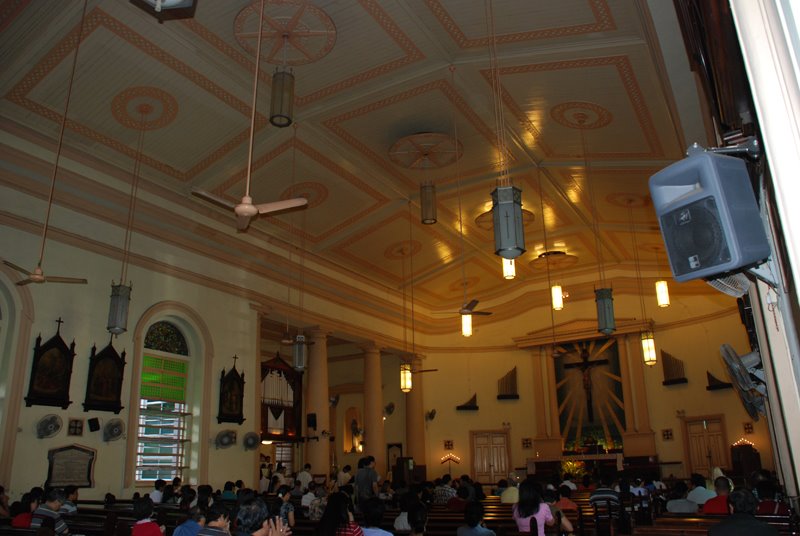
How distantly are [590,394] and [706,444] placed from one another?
3119mm

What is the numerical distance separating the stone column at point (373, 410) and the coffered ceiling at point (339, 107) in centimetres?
398

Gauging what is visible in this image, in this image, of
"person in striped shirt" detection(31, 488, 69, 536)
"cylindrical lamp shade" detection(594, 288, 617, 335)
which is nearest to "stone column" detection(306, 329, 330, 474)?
"cylindrical lamp shade" detection(594, 288, 617, 335)

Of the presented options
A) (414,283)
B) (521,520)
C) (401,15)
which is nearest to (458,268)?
(414,283)

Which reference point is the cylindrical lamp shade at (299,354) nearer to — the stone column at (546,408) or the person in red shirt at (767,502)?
the person in red shirt at (767,502)

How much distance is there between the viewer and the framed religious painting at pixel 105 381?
10.0 meters

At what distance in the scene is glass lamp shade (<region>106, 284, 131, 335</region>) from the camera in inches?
367

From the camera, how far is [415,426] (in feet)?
62.3

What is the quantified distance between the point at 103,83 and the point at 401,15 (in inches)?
173

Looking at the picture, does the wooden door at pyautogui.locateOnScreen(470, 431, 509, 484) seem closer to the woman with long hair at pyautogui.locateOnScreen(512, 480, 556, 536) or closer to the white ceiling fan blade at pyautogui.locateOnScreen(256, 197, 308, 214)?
the woman with long hair at pyautogui.locateOnScreen(512, 480, 556, 536)

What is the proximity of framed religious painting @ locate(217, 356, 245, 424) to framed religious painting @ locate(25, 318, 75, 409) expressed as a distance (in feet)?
9.98

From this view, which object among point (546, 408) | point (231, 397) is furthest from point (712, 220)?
point (546, 408)

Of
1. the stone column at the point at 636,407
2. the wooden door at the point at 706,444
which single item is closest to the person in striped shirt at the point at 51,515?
the stone column at the point at 636,407

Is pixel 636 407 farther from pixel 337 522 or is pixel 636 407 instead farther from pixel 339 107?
pixel 337 522

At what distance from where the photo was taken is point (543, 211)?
49.4 feet
